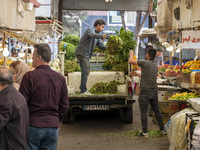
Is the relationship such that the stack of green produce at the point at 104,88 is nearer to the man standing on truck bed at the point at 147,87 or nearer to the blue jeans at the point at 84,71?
the blue jeans at the point at 84,71

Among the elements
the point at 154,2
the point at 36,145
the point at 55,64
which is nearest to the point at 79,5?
the point at 154,2

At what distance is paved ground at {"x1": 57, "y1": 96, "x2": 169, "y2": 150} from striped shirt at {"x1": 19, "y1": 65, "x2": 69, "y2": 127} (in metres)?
3.22

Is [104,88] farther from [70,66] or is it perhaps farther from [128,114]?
[70,66]

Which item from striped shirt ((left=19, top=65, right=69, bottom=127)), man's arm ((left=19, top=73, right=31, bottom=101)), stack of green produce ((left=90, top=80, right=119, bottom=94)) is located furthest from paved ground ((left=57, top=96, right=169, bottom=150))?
man's arm ((left=19, top=73, right=31, bottom=101))

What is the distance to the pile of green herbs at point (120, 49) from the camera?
30.9 ft

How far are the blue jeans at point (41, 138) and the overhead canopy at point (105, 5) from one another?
1655 centimetres

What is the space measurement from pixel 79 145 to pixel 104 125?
2319mm

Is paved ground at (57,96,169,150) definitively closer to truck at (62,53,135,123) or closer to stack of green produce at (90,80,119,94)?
truck at (62,53,135,123)

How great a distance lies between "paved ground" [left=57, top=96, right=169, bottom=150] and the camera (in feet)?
23.6

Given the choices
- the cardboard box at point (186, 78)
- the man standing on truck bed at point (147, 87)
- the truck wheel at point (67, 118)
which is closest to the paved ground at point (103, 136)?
the truck wheel at point (67, 118)

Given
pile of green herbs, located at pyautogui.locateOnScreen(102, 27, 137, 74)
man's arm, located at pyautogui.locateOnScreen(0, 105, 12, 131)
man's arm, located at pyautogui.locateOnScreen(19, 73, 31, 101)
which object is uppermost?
pile of green herbs, located at pyautogui.locateOnScreen(102, 27, 137, 74)

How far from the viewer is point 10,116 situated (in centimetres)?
348

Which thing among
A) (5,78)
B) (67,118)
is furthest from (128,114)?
(5,78)

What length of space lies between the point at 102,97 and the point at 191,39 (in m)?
2.98
